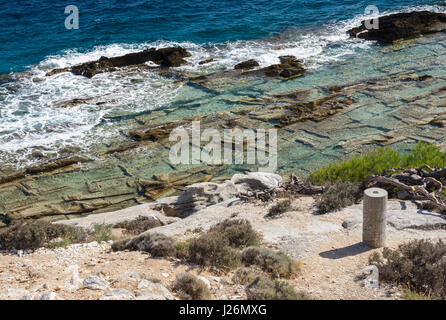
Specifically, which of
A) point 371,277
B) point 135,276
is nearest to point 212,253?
point 135,276

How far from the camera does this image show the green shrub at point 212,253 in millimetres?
6508

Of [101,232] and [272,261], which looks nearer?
[272,261]

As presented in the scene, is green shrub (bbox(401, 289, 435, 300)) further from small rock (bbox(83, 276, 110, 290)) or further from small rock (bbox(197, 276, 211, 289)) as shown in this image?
small rock (bbox(83, 276, 110, 290))

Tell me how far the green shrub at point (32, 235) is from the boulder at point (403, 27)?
21279 mm

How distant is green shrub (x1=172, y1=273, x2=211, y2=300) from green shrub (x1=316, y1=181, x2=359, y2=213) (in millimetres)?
3566

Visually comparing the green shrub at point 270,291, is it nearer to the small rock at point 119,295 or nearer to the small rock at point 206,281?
the small rock at point 206,281

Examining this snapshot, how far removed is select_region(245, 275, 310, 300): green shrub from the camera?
5.33 metres

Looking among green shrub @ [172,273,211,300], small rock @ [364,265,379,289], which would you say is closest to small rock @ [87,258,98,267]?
green shrub @ [172,273,211,300]

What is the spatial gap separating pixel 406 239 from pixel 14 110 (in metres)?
15.4

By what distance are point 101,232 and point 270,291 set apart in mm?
4117

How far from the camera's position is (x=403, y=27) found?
24922mm

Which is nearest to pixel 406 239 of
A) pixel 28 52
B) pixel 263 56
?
pixel 263 56

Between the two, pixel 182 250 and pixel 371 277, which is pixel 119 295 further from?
pixel 371 277
